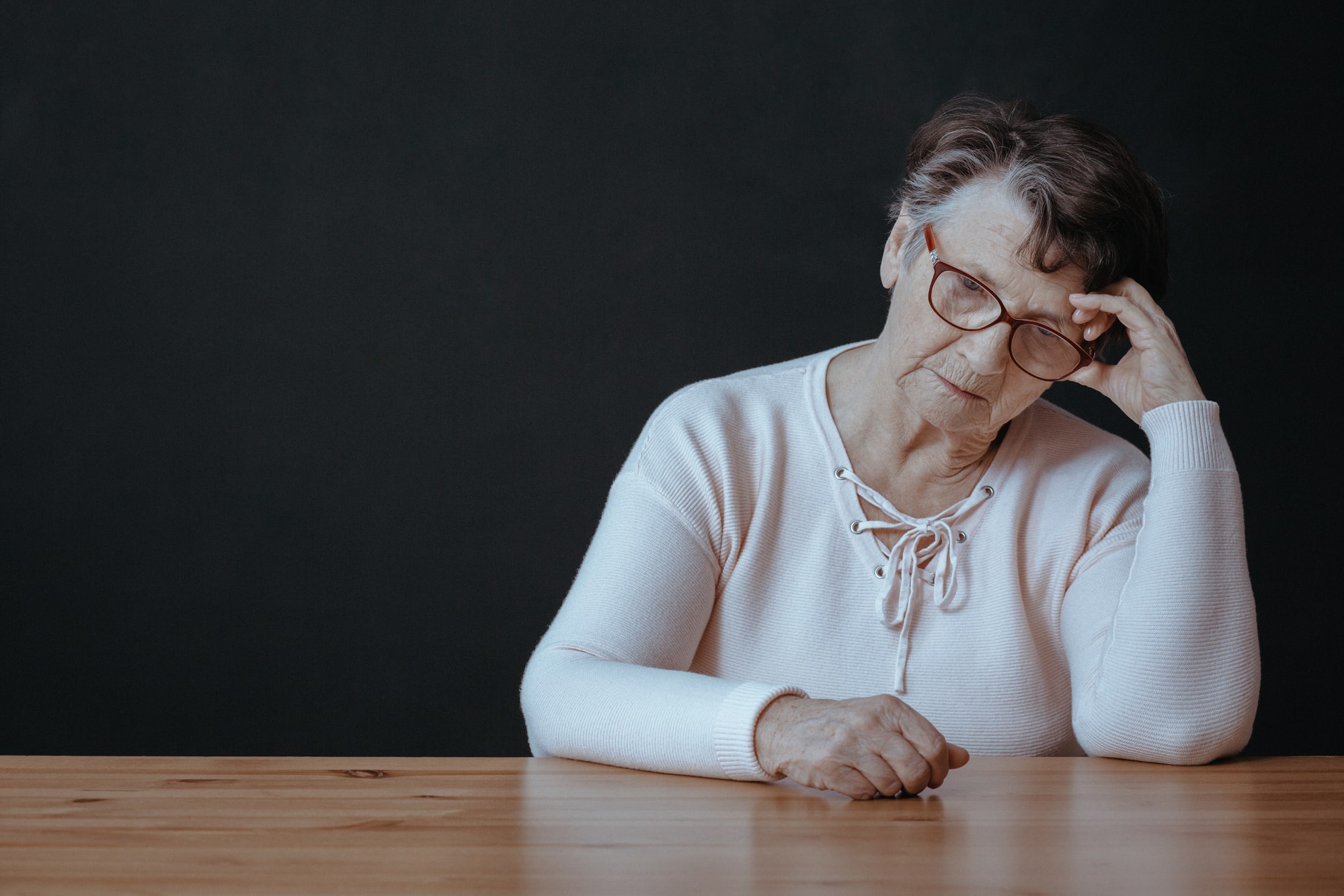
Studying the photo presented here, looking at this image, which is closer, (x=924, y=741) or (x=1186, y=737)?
(x=924, y=741)

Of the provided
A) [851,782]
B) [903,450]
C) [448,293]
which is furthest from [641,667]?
[448,293]

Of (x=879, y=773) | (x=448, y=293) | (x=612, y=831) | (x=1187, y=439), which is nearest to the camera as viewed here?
(x=612, y=831)

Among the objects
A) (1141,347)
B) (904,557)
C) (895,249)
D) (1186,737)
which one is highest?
(895,249)

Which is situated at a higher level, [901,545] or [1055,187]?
[1055,187]

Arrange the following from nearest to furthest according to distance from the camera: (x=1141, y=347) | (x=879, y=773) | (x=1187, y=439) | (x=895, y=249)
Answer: (x=879, y=773) < (x=1187, y=439) < (x=1141, y=347) < (x=895, y=249)

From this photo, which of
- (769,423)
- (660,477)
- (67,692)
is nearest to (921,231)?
(769,423)

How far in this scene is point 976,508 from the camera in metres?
1.49

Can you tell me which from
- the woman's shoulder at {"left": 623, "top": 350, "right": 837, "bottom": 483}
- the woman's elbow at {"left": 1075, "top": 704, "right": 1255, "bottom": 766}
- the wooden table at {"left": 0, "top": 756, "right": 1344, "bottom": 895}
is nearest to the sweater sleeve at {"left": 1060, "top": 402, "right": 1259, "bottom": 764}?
the woman's elbow at {"left": 1075, "top": 704, "right": 1255, "bottom": 766}

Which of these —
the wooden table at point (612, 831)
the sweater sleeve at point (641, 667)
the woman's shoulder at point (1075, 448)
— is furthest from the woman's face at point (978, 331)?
the wooden table at point (612, 831)

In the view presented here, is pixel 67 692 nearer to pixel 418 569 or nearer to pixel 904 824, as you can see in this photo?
pixel 418 569

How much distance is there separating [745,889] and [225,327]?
7.56ft

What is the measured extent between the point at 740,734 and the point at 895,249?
0.75 metres

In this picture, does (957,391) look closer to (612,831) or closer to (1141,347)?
(1141,347)

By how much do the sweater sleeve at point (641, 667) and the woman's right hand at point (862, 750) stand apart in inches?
1.5
